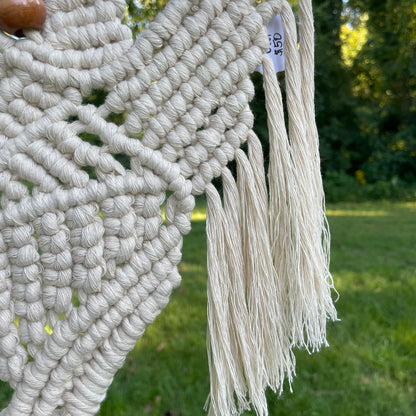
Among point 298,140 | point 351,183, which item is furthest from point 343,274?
point 351,183

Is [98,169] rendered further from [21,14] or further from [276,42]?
[276,42]

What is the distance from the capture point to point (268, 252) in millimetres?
702

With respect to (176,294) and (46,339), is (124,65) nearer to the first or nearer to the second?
(46,339)

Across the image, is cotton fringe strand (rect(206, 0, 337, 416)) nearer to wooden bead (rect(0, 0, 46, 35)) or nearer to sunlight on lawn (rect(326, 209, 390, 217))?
wooden bead (rect(0, 0, 46, 35))

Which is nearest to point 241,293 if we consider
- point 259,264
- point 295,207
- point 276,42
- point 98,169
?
point 259,264

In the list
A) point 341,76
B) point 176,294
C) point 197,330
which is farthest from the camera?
point 341,76

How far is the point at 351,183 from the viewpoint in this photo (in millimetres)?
5750

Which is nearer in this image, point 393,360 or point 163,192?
point 163,192

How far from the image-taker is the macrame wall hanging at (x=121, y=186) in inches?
24.1

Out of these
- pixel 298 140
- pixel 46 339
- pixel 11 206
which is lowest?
pixel 46 339

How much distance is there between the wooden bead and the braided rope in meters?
0.02

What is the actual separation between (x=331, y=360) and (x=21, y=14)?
1600 mm

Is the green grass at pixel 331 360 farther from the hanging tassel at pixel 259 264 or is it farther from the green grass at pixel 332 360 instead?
the hanging tassel at pixel 259 264

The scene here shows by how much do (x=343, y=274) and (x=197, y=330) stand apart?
→ 3.42ft
